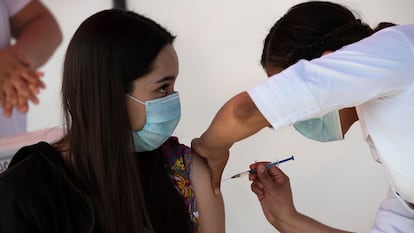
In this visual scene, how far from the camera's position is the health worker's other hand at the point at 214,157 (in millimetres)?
1467

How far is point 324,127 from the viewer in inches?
56.1

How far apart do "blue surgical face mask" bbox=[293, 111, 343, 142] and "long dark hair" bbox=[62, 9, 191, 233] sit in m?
0.47

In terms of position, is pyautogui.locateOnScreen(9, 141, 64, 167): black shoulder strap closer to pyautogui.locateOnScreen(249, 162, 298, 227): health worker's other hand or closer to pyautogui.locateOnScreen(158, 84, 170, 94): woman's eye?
pyautogui.locateOnScreen(158, 84, 170, 94): woman's eye

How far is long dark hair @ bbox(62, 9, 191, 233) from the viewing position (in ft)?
4.35

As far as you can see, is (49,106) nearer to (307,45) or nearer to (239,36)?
(239,36)

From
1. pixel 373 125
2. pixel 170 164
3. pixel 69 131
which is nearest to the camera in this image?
pixel 373 125

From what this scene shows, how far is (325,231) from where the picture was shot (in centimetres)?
161

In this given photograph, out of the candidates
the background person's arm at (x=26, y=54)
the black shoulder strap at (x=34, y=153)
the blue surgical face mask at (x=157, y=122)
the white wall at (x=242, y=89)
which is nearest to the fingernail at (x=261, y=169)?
the blue surgical face mask at (x=157, y=122)

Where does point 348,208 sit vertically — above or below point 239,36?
below

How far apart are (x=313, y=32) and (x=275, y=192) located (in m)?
0.56

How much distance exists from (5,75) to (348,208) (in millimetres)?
1762

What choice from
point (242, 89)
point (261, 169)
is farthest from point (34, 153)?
point (242, 89)

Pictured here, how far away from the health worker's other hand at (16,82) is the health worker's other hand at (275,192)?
1.26 metres

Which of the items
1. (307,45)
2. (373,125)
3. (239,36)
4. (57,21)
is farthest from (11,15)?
(373,125)
